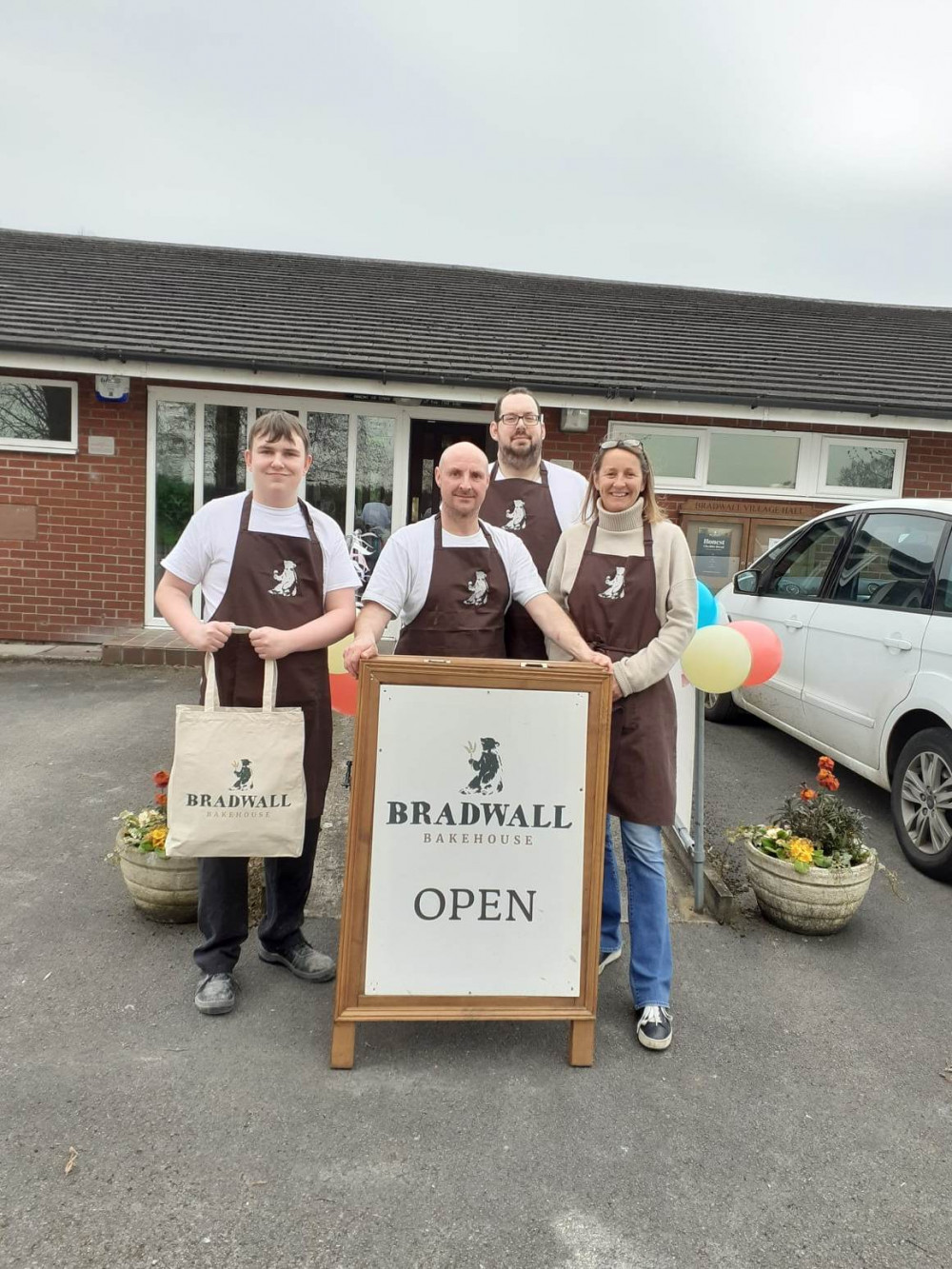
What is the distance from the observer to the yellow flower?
3.41m

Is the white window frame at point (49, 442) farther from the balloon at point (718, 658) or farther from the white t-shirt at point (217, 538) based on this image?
the balloon at point (718, 658)

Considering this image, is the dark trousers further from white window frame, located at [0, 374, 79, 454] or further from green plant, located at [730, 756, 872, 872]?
white window frame, located at [0, 374, 79, 454]

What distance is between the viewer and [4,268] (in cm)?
1110

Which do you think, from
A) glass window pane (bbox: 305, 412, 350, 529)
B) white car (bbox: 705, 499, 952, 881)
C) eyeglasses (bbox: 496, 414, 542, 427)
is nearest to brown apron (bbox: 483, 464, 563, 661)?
eyeglasses (bbox: 496, 414, 542, 427)

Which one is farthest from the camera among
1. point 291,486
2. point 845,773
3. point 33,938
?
point 845,773

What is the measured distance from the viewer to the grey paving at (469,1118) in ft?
6.31

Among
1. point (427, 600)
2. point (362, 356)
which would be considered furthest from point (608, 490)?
point (362, 356)

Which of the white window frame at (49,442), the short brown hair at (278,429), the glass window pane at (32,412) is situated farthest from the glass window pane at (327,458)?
the short brown hair at (278,429)

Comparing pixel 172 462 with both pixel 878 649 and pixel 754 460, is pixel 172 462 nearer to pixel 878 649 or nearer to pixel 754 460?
pixel 754 460

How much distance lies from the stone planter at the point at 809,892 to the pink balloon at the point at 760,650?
769mm

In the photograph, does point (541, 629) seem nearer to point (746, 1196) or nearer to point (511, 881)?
point (511, 881)

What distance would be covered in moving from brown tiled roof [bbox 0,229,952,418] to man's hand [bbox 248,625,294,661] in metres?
6.42

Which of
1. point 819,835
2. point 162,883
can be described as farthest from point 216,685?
point 819,835

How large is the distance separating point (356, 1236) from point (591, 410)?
841 cm
